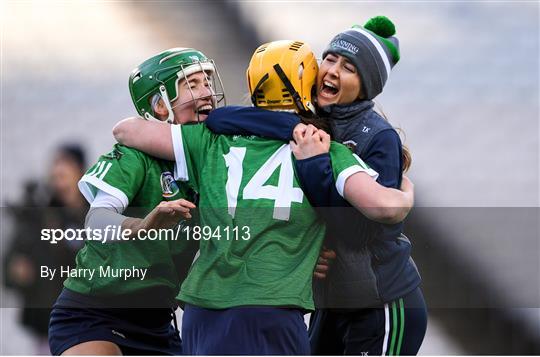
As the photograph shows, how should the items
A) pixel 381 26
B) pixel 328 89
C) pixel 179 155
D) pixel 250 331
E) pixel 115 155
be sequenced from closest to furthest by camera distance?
1. pixel 250 331
2. pixel 179 155
3. pixel 115 155
4. pixel 328 89
5. pixel 381 26

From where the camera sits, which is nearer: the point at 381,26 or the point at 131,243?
the point at 131,243

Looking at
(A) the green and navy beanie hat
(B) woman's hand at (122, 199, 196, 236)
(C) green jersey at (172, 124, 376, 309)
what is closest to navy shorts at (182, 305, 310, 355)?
(C) green jersey at (172, 124, 376, 309)

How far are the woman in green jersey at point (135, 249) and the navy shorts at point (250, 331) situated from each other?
0.36 metres

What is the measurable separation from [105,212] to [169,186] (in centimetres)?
20

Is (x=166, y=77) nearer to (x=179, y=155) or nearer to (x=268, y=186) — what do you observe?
(x=179, y=155)

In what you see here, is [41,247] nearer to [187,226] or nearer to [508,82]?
[187,226]

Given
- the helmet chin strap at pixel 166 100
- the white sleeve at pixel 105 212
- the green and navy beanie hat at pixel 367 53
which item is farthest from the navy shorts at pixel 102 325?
the green and navy beanie hat at pixel 367 53

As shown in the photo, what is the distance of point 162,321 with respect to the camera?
288 centimetres

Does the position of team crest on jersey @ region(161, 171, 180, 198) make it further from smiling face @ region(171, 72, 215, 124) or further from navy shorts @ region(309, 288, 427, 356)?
navy shorts @ region(309, 288, 427, 356)

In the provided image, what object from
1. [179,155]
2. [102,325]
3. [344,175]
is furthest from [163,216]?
[102,325]

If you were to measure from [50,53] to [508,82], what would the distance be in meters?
2.29

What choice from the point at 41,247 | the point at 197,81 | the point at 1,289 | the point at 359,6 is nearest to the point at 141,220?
the point at 197,81

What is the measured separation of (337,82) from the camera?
2674 mm

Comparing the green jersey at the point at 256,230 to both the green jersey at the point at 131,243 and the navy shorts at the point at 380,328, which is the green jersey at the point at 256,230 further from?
the navy shorts at the point at 380,328
